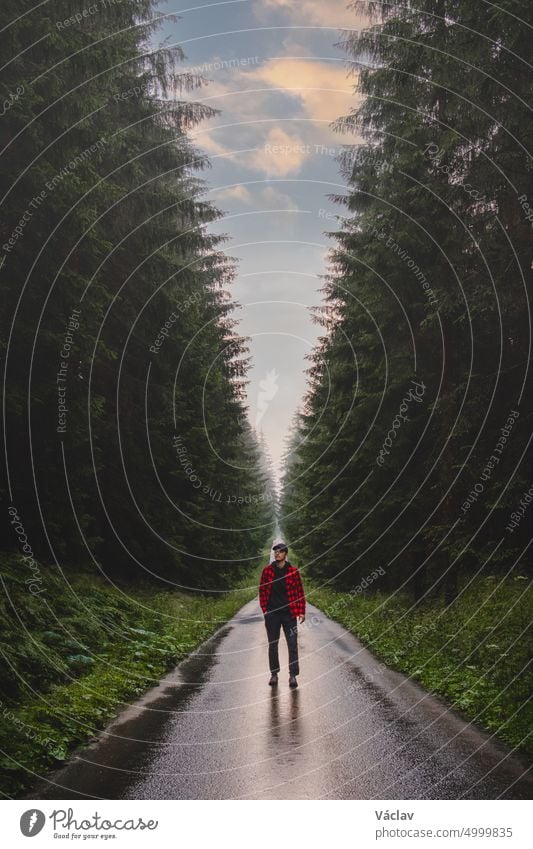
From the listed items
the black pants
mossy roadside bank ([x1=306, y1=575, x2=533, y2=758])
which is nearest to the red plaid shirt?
the black pants

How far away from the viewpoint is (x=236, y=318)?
28859mm

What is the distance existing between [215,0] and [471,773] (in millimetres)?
9839

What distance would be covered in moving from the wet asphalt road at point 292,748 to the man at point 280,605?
522 millimetres

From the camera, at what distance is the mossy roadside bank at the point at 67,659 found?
5906 mm

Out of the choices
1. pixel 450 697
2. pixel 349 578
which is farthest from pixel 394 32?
pixel 349 578

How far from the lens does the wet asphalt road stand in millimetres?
5082

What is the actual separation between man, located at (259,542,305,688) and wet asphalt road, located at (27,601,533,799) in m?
0.52
